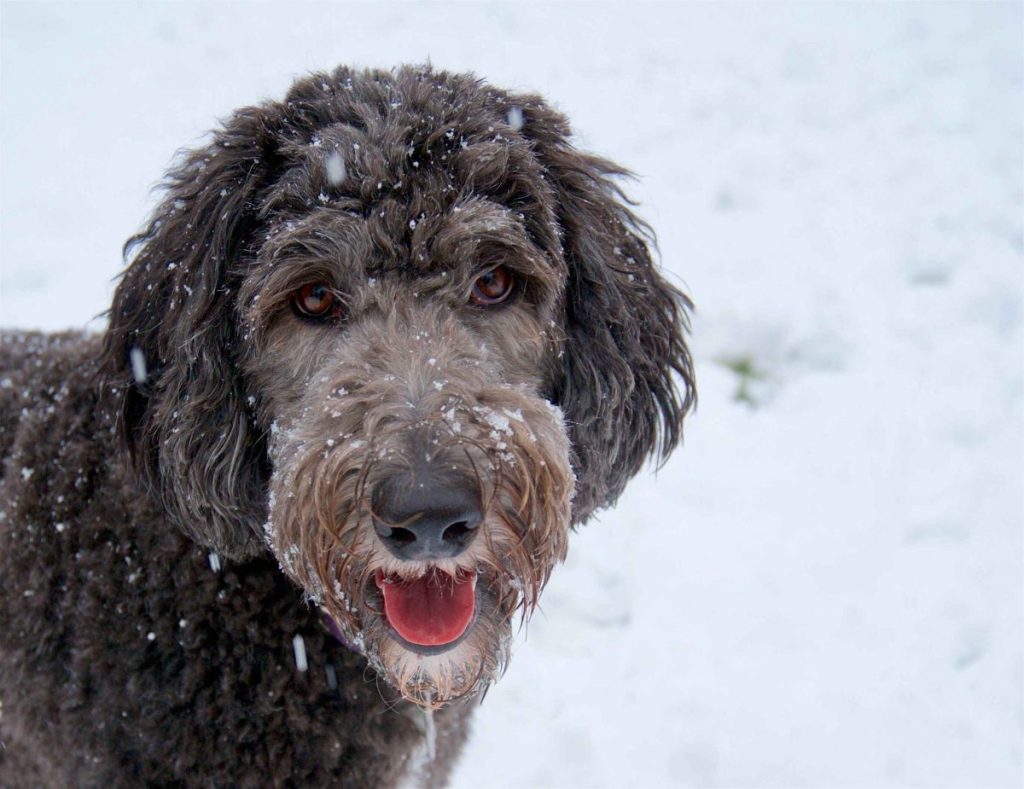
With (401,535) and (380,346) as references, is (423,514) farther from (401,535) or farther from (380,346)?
(380,346)

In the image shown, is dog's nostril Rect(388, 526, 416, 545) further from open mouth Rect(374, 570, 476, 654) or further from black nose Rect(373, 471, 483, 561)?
open mouth Rect(374, 570, 476, 654)

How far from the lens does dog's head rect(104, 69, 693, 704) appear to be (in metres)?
2.17

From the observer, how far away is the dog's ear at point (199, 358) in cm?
238

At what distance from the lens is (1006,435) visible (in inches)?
190

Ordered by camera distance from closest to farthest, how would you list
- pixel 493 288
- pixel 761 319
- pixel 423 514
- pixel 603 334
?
pixel 423 514
pixel 493 288
pixel 603 334
pixel 761 319

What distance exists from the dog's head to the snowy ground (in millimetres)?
1649

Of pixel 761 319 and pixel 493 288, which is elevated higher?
pixel 761 319

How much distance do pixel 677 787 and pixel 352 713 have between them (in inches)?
62.5

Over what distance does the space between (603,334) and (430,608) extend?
89cm

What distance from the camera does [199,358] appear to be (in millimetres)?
2375

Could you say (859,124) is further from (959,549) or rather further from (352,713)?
(352,713)

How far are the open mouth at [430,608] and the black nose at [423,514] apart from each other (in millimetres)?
247

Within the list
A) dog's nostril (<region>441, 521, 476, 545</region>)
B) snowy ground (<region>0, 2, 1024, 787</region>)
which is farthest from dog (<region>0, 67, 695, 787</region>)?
snowy ground (<region>0, 2, 1024, 787</region>)

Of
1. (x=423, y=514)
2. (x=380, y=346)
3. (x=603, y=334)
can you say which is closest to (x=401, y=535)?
(x=423, y=514)
